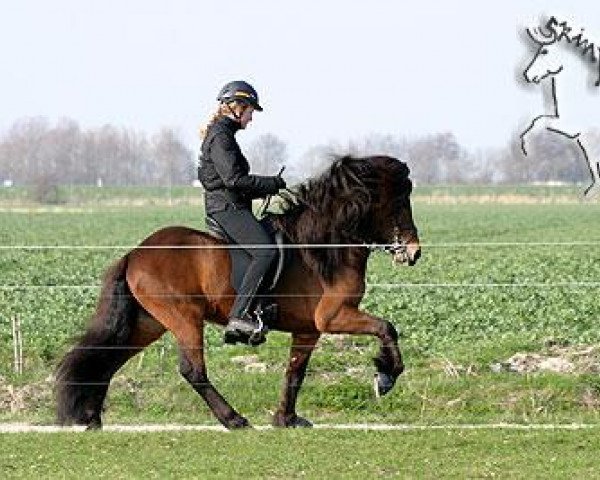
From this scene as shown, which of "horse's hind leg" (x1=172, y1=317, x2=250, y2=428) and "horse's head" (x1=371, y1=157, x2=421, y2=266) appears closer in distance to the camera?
"horse's hind leg" (x1=172, y1=317, x2=250, y2=428)

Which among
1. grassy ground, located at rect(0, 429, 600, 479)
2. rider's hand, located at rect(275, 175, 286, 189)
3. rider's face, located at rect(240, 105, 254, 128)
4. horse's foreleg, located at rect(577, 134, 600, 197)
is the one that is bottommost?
horse's foreleg, located at rect(577, 134, 600, 197)

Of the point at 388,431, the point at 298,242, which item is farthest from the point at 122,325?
the point at 388,431

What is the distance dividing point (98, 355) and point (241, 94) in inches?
89.9

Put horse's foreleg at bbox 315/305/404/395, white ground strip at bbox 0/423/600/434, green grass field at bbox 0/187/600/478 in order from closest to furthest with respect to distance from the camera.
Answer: green grass field at bbox 0/187/600/478, white ground strip at bbox 0/423/600/434, horse's foreleg at bbox 315/305/404/395

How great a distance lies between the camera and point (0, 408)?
583 inches

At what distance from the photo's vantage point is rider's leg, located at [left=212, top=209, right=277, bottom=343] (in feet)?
39.8

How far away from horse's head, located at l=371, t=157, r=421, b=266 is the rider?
826 millimetres

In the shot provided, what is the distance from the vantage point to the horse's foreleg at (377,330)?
12023mm

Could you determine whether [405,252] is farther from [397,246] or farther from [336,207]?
[336,207]

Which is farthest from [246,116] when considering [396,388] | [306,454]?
[396,388]

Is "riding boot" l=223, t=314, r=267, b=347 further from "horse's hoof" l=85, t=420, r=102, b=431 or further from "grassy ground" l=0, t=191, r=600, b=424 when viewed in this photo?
"grassy ground" l=0, t=191, r=600, b=424

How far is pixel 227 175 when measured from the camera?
12.2 metres

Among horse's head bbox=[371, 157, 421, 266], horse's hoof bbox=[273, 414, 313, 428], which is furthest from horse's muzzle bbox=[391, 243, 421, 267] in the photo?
horse's hoof bbox=[273, 414, 313, 428]

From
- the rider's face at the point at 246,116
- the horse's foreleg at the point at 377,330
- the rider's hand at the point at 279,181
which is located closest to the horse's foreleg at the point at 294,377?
the horse's foreleg at the point at 377,330
